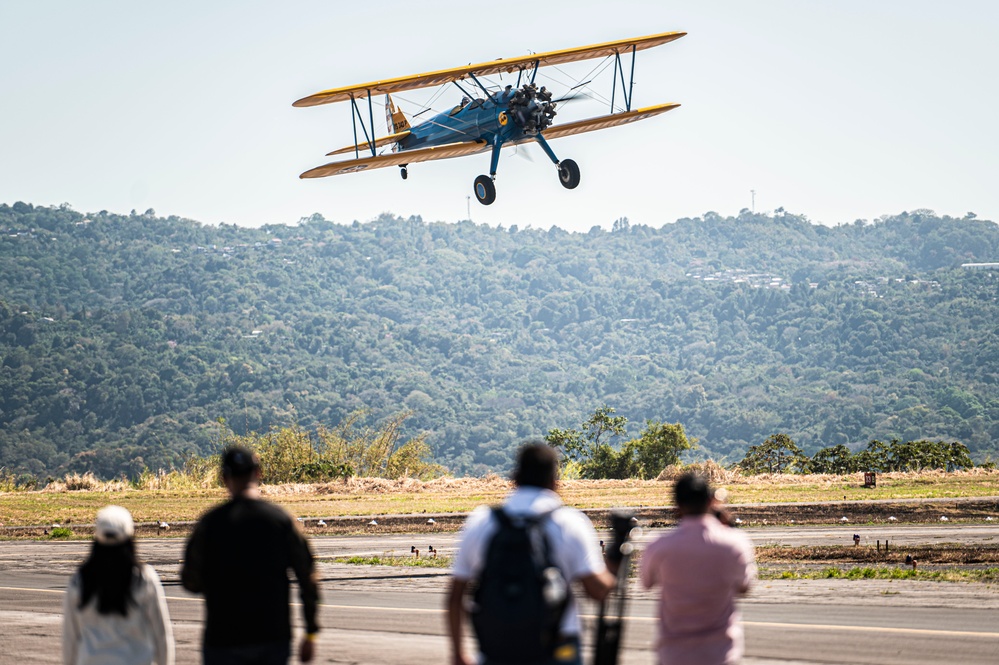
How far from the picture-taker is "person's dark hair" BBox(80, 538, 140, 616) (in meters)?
6.41

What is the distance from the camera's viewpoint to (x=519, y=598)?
5539 mm

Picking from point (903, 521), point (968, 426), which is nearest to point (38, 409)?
point (968, 426)

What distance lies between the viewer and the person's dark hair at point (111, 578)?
6414 millimetres

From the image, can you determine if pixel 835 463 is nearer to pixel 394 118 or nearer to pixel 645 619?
pixel 394 118

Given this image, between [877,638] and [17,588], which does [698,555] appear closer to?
[877,638]

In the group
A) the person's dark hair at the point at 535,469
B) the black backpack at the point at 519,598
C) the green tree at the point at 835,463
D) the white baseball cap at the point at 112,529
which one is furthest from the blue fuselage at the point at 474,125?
the green tree at the point at 835,463

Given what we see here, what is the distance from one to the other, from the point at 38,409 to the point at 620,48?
162971mm

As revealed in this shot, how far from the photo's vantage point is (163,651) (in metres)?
6.50

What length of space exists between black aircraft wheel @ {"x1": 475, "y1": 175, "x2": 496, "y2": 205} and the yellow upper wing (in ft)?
9.82

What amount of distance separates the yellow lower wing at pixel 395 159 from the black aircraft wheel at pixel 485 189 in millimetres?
1102

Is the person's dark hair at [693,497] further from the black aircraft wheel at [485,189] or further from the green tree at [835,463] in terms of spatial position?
the green tree at [835,463]

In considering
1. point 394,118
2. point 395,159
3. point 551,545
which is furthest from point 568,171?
point 551,545

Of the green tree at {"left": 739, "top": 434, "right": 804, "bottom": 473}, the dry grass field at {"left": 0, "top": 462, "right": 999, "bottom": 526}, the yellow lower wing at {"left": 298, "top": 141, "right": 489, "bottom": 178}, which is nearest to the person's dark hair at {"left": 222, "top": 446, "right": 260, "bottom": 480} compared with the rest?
the yellow lower wing at {"left": 298, "top": 141, "right": 489, "bottom": 178}

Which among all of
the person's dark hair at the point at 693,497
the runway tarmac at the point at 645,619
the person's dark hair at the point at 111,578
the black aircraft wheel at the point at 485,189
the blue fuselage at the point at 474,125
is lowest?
the runway tarmac at the point at 645,619
